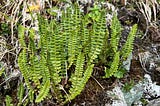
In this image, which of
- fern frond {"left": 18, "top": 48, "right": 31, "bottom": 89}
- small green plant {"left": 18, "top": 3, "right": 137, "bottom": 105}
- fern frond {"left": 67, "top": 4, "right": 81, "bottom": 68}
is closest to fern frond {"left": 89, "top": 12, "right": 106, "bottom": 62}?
small green plant {"left": 18, "top": 3, "right": 137, "bottom": 105}

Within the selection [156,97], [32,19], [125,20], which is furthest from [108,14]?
[156,97]

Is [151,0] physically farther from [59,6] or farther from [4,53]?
[4,53]

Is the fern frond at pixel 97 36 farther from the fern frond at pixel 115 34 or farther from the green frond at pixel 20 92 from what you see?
the green frond at pixel 20 92

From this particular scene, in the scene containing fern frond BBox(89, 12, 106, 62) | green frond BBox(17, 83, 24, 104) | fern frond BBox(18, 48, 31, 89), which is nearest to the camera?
fern frond BBox(18, 48, 31, 89)

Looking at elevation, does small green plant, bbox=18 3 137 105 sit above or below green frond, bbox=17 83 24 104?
above

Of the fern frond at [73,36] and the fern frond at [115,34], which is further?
the fern frond at [115,34]

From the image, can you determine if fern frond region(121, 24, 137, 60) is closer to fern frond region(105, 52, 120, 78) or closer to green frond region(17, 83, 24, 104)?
fern frond region(105, 52, 120, 78)

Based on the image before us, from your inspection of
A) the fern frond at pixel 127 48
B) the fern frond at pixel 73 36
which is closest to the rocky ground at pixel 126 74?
the fern frond at pixel 127 48

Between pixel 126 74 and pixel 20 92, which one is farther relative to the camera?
pixel 126 74

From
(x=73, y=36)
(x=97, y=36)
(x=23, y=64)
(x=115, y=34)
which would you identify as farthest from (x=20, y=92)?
(x=115, y=34)

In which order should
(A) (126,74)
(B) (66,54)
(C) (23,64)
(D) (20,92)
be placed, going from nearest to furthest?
(C) (23,64) → (D) (20,92) → (B) (66,54) → (A) (126,74)

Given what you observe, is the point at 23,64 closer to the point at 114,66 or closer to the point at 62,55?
the point at 62,55
